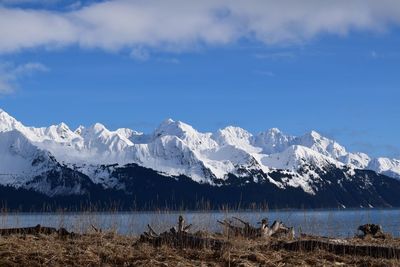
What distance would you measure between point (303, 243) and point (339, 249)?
0.77 m

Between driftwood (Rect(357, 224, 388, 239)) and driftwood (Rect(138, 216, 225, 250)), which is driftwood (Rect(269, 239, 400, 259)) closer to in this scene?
driftwood (Rect(138, 216, 225, 250))

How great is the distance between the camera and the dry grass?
543 inches

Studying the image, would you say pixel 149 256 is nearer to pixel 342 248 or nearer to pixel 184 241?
pixel 184 241

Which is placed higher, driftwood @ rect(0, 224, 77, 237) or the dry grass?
driftwood @ rect(0, 224, 77, 237)

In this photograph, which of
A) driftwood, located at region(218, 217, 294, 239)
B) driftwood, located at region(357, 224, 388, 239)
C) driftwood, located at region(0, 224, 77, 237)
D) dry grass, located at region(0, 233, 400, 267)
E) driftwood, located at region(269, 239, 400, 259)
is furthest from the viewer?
driftwood, located at region(357, 224, 388, 239)

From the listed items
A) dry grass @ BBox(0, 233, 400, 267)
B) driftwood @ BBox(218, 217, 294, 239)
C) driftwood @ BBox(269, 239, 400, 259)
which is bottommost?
dry grass @ BBox(0, 233, 400, 267)

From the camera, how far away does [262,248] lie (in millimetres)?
16234

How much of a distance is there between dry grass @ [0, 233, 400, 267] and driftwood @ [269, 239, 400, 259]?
0.55m

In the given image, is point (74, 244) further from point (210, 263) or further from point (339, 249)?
point (339, 249)

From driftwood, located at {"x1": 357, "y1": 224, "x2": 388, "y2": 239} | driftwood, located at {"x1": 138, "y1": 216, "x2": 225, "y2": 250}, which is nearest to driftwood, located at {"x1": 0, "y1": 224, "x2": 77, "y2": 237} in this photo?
driftwood, located at {"x1": 138, "y1": 216, "x2": 225, "y2": 250}

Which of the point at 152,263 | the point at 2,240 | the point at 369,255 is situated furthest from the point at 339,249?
the point at 2,240

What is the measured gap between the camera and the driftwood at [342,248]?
15.9m

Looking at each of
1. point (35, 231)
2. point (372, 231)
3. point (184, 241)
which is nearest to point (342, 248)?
point (184, 241)

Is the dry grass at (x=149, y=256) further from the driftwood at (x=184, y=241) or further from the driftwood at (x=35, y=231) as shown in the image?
the driftwood at (x=35, y=231)
